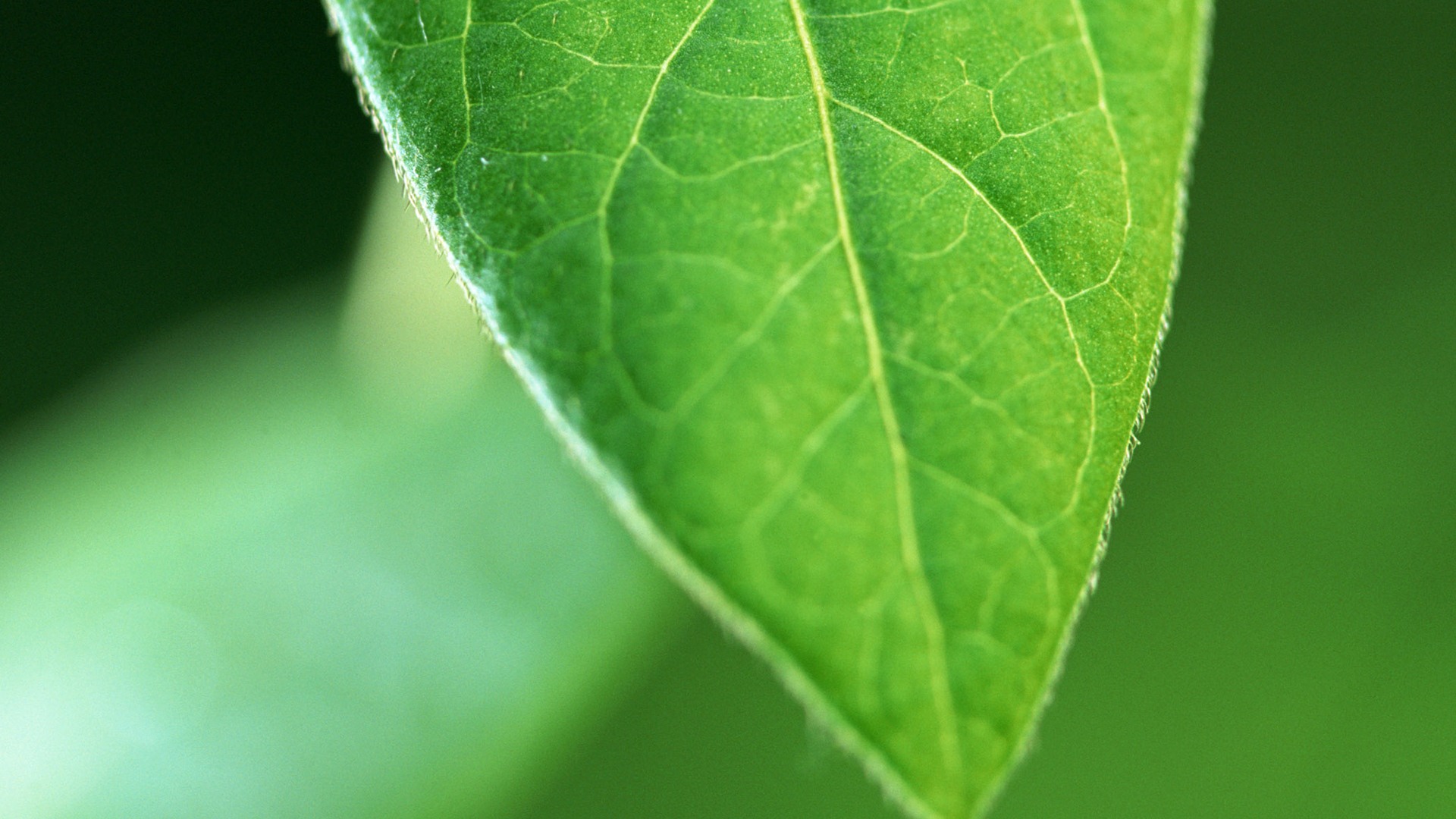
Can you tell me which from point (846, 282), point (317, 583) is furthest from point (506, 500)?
point (846, 282)

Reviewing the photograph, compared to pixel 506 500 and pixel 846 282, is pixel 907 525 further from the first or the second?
pixel 506 500

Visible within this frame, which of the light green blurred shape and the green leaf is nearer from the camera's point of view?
the green leaf

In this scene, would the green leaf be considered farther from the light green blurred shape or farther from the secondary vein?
the light green blurred shape

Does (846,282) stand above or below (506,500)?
above

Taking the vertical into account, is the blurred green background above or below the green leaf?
below

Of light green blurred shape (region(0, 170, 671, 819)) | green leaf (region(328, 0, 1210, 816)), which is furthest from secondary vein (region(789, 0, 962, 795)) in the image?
light green blurred shape (region(0, 170, 671, 819))

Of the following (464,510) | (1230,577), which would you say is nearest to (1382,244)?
(1230,577)

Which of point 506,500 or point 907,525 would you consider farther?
point 506,500
